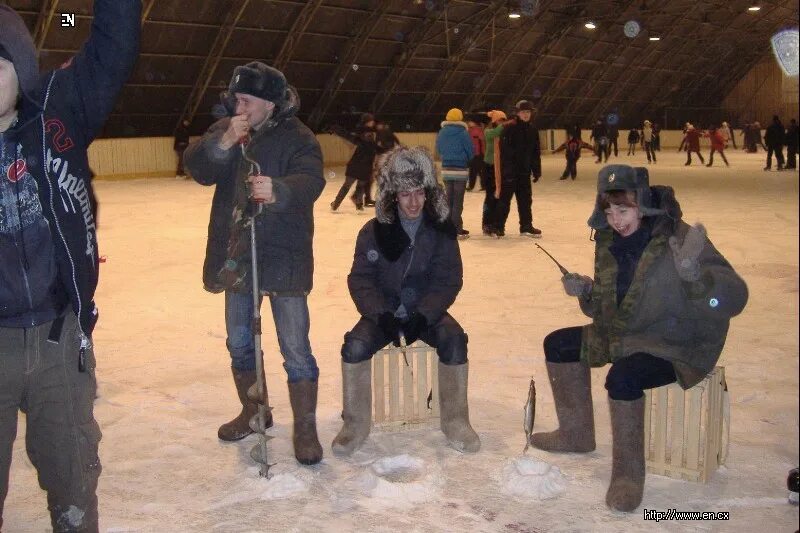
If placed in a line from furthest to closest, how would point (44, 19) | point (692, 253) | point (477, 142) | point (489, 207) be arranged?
point (44, 19) < point (477, 142) < point (489, 207) < point (692, 253)

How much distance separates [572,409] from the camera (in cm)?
307

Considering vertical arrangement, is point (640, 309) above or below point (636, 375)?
above

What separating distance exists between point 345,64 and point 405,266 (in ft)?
65.4

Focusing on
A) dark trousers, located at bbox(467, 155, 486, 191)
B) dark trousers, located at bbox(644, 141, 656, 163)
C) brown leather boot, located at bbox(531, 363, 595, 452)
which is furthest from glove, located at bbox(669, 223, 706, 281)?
dark trousers, located at bbox(644, 141, 656, 163)

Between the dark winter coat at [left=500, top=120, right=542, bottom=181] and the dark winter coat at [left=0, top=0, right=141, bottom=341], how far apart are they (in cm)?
686

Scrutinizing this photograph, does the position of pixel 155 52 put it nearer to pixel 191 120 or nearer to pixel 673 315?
pixel 191 120

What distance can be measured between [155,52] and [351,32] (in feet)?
18.6

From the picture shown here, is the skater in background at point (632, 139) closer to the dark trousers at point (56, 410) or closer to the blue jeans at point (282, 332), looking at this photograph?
the blue jeans at point (282, 332)

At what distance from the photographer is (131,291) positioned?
6289mm

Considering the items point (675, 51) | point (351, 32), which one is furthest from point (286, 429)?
point (675, 51)

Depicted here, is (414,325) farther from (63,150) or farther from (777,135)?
(777,135)

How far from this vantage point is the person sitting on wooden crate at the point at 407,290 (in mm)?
A: 3189

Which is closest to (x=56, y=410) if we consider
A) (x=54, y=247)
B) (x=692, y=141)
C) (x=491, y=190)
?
(x=54, y=247)

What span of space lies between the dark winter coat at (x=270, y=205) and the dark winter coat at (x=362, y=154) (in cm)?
788
